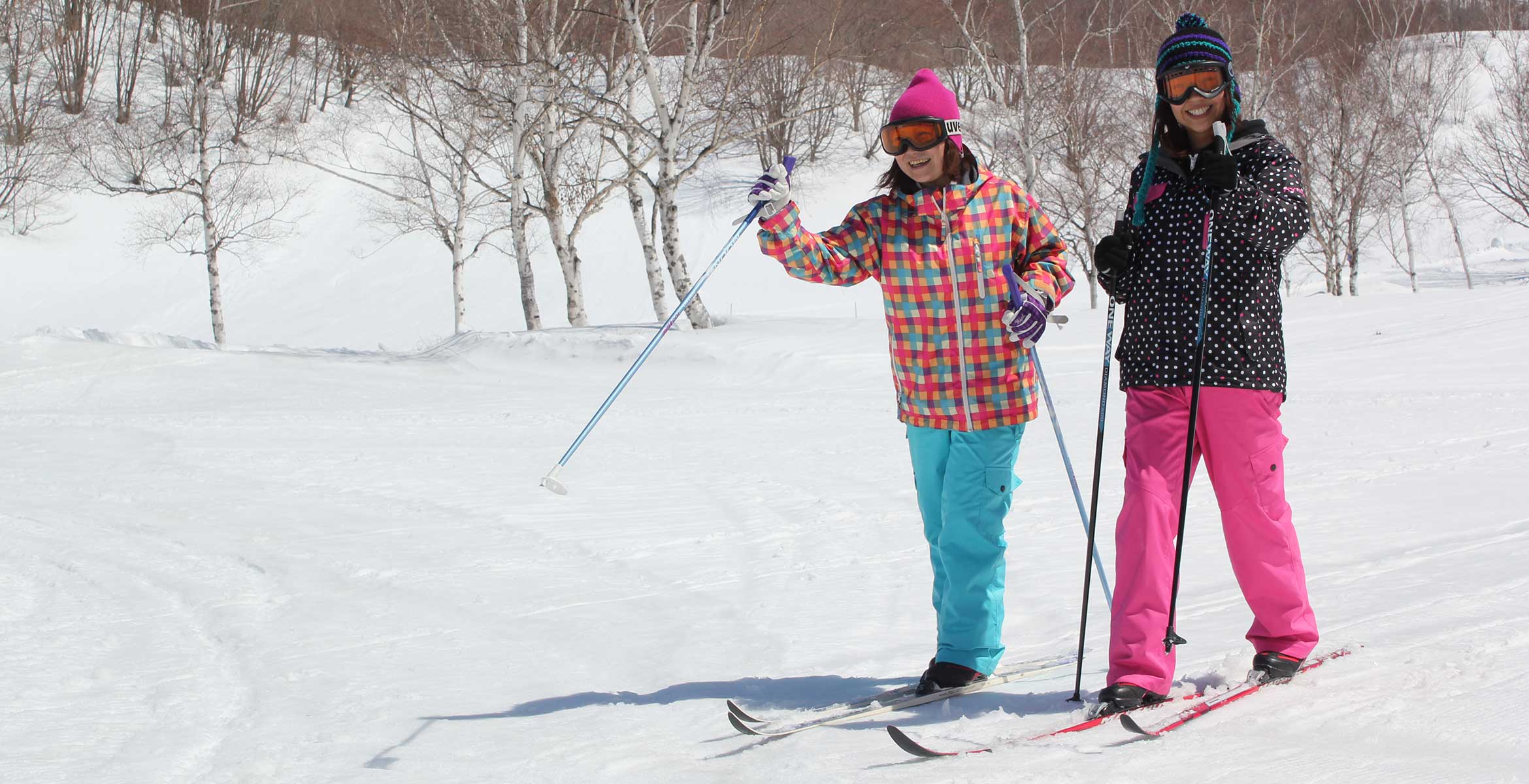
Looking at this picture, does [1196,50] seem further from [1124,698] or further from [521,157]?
[521,157]

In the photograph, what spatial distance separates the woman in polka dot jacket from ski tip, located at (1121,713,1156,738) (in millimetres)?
203

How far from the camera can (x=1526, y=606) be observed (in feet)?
9.76

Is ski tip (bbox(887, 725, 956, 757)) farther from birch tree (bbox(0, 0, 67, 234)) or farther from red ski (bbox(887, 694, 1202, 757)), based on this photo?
birch tree (bbox(0, 0, 67, 234))

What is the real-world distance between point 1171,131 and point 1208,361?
22.0 inches

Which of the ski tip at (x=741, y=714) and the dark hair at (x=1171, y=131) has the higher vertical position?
the dark hair at (x=1171, y=131)

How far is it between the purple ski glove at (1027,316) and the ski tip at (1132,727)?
88 cm

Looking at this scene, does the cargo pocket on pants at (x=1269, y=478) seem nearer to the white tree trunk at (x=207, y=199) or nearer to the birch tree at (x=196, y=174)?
the white tree trunk at (x=207, y=199)

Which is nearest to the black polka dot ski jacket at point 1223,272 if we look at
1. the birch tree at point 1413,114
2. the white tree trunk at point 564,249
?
the white tree trunk at point 564,249

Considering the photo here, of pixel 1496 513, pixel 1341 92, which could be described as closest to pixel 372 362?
pixel 1496 513

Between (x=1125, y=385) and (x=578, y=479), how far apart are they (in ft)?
14.6

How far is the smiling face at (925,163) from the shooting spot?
295 cm

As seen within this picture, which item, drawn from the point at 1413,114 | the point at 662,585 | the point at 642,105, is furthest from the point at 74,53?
the point at 662,585

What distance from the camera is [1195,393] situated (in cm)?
256

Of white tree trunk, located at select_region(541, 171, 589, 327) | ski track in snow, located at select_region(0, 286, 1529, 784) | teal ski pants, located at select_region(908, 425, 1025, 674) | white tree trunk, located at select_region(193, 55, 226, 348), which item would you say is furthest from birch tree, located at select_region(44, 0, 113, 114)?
teal ski pants, located at select_region(908, 425, 1025, 674)
